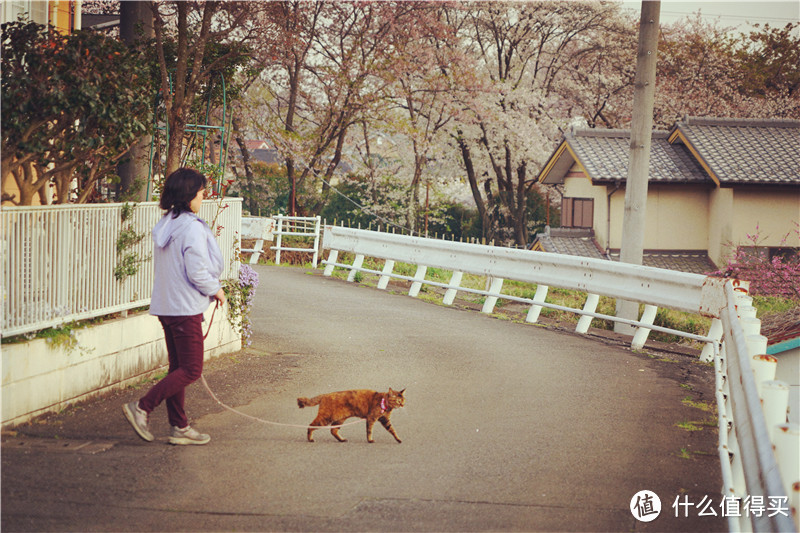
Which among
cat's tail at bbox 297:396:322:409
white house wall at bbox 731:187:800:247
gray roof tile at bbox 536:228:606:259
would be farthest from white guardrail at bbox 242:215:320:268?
cat's tail at bbox 297:396:322:409

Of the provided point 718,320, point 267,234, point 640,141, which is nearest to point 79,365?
point 718,320

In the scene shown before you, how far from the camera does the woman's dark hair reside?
232 inches

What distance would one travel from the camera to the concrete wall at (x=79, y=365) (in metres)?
6.00

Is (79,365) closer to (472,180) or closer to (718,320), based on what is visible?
(718,320)

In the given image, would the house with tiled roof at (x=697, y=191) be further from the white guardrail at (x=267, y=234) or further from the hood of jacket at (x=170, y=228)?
the hood of jacket at (x=170, y=228)

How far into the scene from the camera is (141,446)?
5.91 metres

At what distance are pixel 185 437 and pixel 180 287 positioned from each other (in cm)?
107

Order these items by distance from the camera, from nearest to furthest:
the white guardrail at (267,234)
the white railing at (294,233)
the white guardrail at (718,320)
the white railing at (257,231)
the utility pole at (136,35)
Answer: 1. the white guardrail at (718,320)
2. the utility pole at (136,35)
3. the white railing at (257,231)
4. the white guardrail at (267,234)
5. the white railing at (294,233)

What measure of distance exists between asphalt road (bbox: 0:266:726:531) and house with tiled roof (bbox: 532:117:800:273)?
17.3 m

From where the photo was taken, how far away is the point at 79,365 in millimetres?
6793

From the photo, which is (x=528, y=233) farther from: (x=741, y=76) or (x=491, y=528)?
(x=491, y=528)

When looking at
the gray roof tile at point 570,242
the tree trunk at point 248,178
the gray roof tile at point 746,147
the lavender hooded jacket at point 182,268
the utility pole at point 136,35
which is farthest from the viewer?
the gray roof tile at point 570,242

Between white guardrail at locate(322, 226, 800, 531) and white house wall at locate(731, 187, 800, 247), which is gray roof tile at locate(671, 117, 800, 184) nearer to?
white house wall at locate(731, 187, 800, 247)

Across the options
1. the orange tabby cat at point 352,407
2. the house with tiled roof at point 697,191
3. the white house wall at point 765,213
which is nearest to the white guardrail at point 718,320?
the orange tabby cat at point 352,407
